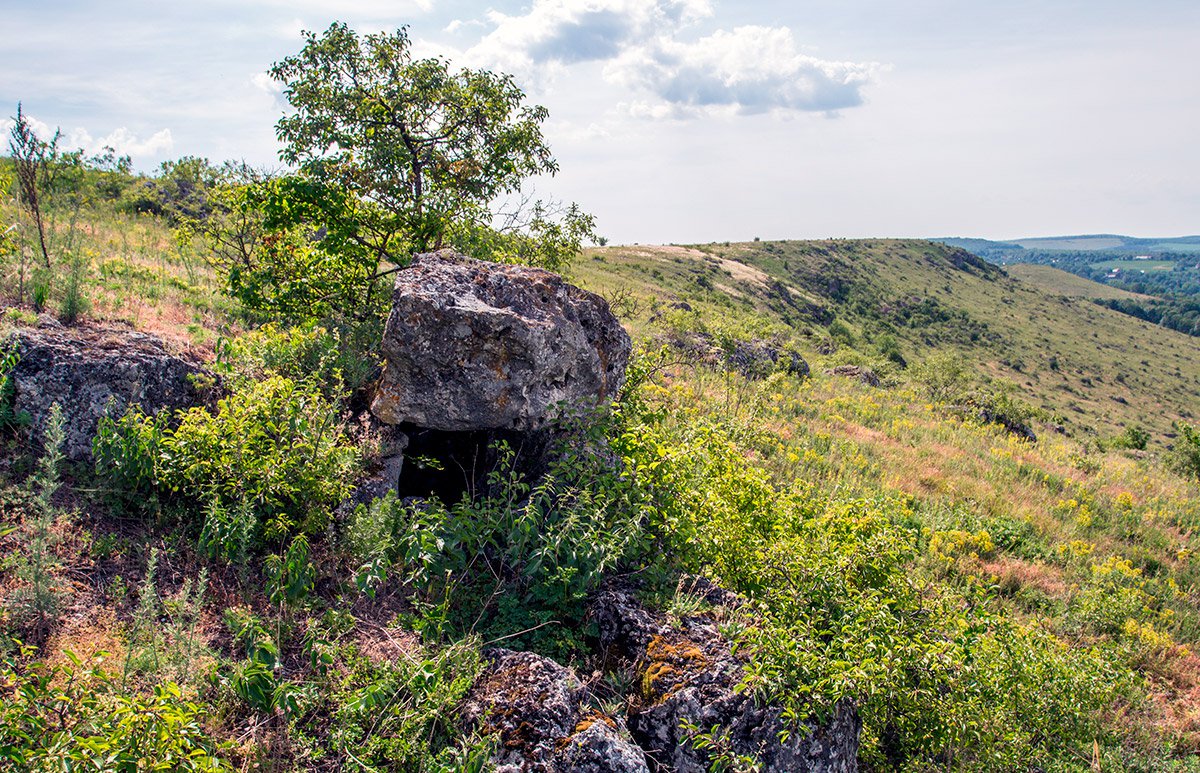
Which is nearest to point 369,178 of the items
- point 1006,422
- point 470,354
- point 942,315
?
point 470,354

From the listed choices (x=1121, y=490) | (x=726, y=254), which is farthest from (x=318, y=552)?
(x=726, y=254)

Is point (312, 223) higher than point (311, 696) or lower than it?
higher

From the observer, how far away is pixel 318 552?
4934 mm

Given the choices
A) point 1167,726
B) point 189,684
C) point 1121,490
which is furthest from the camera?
point 1121,490

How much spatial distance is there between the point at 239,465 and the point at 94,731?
208 cm

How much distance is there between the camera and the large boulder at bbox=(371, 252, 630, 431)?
5.54 metres

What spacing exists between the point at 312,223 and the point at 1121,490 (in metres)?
15.0

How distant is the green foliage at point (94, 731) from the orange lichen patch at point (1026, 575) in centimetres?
854

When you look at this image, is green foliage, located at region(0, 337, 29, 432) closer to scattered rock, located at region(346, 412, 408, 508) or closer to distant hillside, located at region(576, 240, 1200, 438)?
scattered rock, located at region(346, 412, 408, 508)

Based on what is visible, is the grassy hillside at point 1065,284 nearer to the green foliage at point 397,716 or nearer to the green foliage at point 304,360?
the green foliage at point 304,360

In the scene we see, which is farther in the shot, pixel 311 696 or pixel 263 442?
pixel 263 442

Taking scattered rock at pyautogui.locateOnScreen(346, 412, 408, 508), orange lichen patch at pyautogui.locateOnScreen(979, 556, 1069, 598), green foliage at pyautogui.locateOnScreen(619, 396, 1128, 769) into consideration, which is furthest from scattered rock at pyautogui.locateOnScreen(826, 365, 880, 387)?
scattered rock at pyautogui.locateOnScreen(346, 412, 408, 508)

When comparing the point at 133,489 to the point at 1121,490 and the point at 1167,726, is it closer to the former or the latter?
the point at 1167,726

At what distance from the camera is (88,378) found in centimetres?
503
